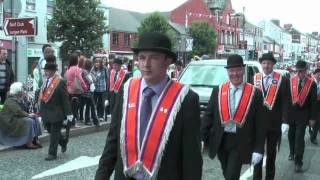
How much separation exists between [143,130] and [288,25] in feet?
530

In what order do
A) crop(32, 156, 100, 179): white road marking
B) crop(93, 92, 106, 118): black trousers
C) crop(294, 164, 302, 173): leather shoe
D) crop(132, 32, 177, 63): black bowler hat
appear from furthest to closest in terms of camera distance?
crop(93, 92, 106, 118): black trousers → crop(294, 164, 302, 173): leather shoe → crop(32, 156, 100, 179): white road marking → crop(132, 32, 177, 63): black bowler hat

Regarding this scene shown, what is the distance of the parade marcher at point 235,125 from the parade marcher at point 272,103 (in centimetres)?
126

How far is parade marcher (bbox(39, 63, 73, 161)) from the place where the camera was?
900 centimetres

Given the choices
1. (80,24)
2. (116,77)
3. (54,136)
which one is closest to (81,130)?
(116,77)

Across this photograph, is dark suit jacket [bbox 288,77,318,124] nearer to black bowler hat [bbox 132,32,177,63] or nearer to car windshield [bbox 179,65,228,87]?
car windshield [bbox 179,65,228,87]

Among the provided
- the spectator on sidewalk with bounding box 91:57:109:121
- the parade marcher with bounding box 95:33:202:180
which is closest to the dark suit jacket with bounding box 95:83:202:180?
the parade marcher with bounding box 95:33:202:180

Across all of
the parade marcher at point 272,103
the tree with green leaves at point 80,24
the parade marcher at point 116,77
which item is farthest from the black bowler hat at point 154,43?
the tree with green leaves at point 80,24

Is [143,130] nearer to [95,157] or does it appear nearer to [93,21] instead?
[95,157]

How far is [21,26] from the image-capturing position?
37.2 feet

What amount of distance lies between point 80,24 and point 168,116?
3780 cm

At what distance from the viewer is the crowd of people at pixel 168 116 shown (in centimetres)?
323

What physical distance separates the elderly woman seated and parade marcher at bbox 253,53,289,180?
15.2 feet

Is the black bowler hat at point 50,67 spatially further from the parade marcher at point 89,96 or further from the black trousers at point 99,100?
the black trousers at point 99,100

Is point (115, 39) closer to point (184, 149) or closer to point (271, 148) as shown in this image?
A: point (271, 148)
